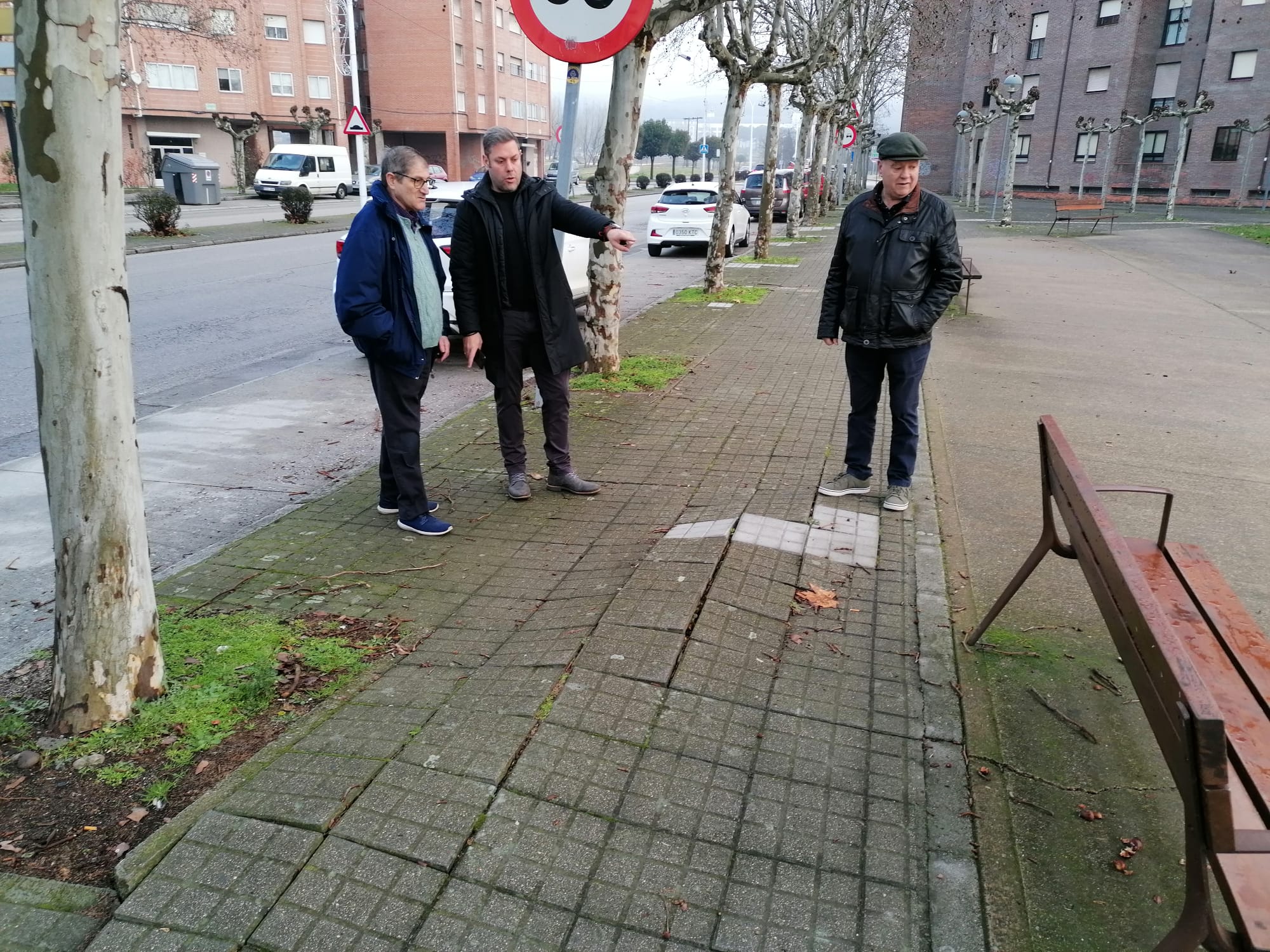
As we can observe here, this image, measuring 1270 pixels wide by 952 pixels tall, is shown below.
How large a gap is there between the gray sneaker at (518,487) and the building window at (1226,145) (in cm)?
5349

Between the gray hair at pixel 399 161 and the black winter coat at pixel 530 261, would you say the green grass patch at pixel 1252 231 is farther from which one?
the gray hair at pixel 399 161

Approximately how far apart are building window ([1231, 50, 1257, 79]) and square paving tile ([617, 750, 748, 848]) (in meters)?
56.0

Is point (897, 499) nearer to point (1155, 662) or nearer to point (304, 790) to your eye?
point (1155, 662)

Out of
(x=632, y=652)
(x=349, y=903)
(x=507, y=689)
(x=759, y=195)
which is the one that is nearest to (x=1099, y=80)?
(x=759, y=195)

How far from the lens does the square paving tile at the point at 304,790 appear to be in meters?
2.63

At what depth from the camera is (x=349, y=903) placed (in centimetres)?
237

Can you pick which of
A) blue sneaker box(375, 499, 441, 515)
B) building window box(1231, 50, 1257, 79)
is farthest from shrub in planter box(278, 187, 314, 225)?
building window box(1231, 50, 1257, 79)

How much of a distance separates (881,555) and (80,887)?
137 inches

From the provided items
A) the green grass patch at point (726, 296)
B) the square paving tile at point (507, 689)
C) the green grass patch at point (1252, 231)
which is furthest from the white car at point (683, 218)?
the square paving tile at point (507, 689)

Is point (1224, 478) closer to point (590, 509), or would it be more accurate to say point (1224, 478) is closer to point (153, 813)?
point (590, 509)

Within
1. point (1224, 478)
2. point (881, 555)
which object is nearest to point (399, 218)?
point (881, 555)

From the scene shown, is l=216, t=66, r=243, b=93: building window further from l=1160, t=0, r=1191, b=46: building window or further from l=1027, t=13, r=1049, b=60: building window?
l=1160, t=0, r=1191, b=46: building window

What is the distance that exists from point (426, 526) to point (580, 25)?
9.28 feet

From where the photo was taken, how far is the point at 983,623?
13.0ft
